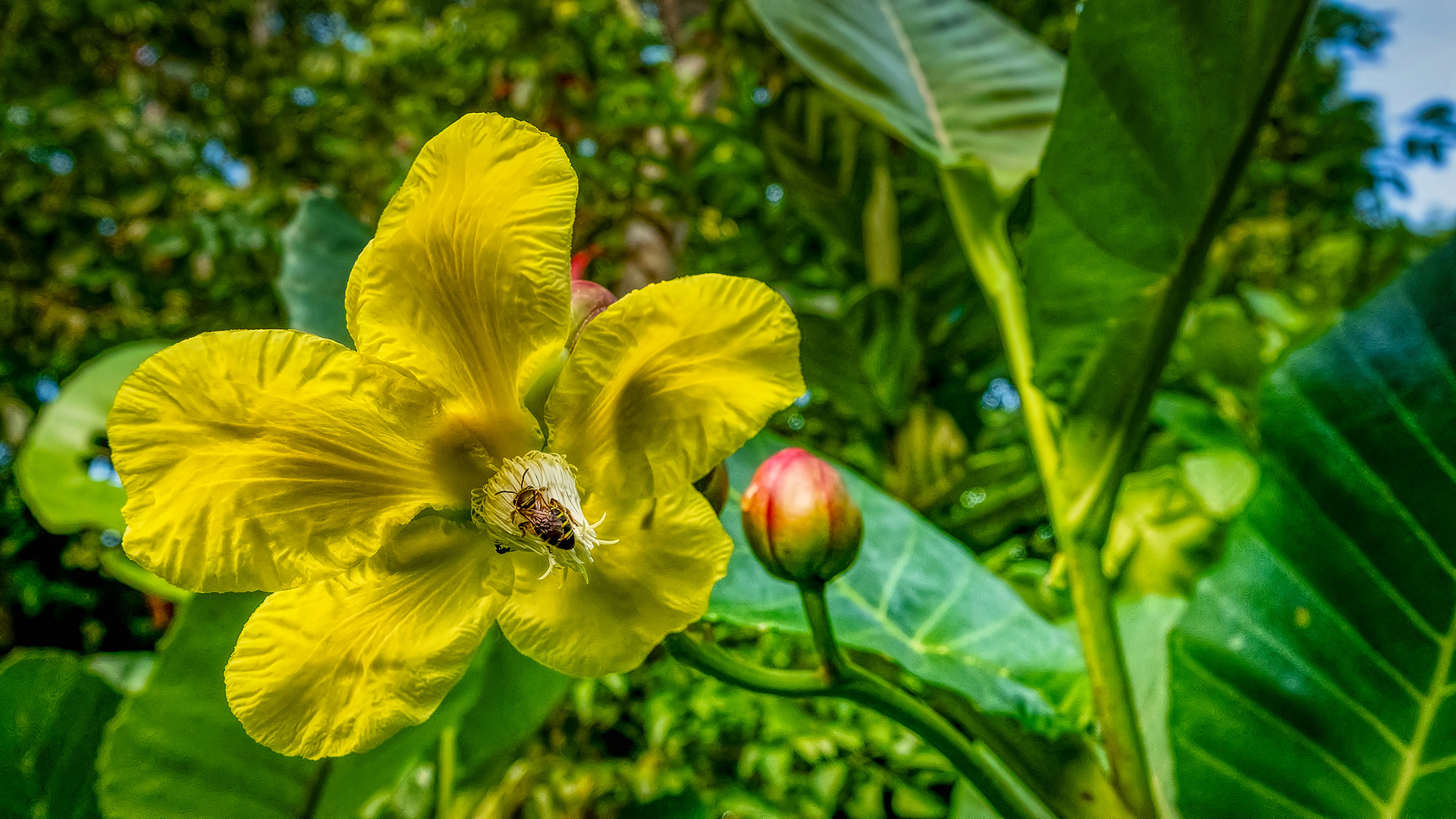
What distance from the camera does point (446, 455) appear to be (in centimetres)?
32

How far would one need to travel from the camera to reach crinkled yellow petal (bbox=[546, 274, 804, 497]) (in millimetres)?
279

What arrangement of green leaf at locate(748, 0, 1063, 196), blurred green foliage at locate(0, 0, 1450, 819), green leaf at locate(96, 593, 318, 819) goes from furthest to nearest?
blurred green foliage at locate(0, 0, 1450, 819) → green leaf at locate(748, 0, 1063, 196) → green leaf at locate(96, 593, 318, 819)

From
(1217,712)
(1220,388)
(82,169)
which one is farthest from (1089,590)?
(82,169)

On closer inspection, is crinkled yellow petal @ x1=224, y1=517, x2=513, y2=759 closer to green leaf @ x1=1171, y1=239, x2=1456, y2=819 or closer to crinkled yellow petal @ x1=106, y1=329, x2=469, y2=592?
crinkled yellow petal @ x1=106, y1=329, x2=469, y2=592

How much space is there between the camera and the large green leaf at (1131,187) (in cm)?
39

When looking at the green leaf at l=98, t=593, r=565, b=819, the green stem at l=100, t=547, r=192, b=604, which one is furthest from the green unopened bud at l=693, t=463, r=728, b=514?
the green stem at l=100, t=547, r=192, b=604

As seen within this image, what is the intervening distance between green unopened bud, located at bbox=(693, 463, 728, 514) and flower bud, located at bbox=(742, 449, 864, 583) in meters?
0.02

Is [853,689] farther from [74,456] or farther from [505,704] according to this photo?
[74,456]

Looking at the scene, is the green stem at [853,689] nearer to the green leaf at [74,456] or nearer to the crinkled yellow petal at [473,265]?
the crinkled yellow petal at [473,265]

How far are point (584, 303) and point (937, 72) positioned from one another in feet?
1.83

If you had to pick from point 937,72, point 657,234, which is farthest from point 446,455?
point 657,234

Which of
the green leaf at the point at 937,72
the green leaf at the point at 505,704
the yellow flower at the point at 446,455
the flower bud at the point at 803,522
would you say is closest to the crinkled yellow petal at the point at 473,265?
the yellow flower at the point at 446,455

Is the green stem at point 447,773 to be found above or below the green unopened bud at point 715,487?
below

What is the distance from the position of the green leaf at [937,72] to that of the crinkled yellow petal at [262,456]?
1.41 feet
